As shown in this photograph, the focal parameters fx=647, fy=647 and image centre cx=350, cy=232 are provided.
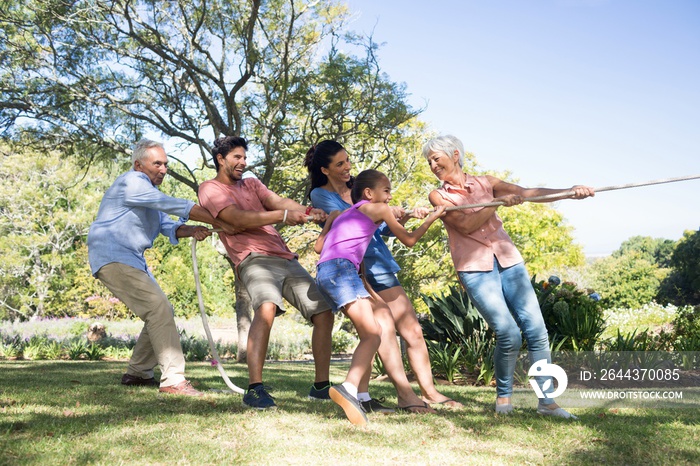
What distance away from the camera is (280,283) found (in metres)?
4.88

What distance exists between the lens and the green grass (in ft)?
10.0

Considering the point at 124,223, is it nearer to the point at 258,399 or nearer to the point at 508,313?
the point at 258,399

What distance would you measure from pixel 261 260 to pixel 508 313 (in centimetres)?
185

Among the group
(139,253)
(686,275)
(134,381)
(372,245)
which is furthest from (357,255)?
(686,275)

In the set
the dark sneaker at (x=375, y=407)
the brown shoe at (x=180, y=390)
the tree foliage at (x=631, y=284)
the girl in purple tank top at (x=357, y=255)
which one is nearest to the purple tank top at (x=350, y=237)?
the girl in purple tank top at (x=357, y=255)

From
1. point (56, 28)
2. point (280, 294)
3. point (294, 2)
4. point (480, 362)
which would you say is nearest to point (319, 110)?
point (294, 2)

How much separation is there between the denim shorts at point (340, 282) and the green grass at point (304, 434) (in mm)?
761

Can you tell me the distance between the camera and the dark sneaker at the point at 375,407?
4488 mm

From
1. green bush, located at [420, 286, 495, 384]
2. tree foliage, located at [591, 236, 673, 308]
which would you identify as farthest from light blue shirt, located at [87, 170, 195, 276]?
tree foliage, located at [591, 236, 673, 308]

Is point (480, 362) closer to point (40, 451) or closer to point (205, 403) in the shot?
point (205, 403)

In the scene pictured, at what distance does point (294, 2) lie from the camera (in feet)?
50.8

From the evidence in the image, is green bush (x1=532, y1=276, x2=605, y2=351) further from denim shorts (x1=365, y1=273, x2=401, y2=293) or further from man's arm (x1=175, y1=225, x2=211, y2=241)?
man's arm (x1=175, y1=225, x2=211, y2=241)

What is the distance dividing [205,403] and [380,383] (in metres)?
3.12

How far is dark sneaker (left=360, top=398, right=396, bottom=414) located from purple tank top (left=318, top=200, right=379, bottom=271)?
1008 millimetres
